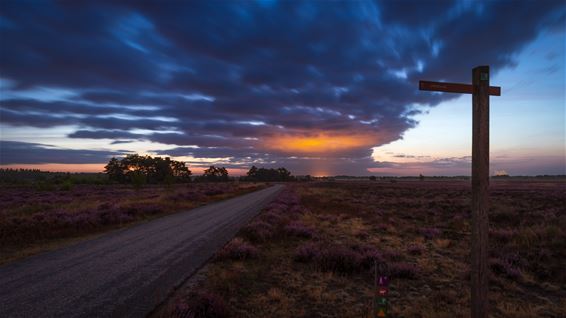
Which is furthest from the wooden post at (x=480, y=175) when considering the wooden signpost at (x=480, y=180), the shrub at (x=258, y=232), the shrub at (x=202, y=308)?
the shrub at (x=258, y=232)

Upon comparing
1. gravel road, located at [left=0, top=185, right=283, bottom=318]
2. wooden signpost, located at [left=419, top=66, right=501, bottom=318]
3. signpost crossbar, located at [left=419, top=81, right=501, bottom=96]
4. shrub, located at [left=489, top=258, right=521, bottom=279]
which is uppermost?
signpost crossbar, located at [left=419, top=81, right=501, bottom=96]

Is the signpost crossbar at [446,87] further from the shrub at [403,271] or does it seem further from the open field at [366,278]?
the shrub at [403,271]

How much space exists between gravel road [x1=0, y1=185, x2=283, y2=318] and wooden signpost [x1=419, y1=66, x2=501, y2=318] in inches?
238

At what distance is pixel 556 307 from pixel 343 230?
10.3 metres

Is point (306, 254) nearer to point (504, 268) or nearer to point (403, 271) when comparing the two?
point (403, 271)

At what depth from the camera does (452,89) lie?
17.4 feet

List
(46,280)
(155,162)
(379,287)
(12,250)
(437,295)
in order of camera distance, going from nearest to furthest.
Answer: (379,287)
(437,295)
(46,280)
(12,250)
(155,162)

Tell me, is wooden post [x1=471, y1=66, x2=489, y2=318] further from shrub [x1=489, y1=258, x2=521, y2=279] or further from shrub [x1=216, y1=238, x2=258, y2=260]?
shrub [x1=216, y1=238, x2=258, y2=260]

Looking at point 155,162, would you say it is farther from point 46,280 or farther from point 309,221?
point 46,280

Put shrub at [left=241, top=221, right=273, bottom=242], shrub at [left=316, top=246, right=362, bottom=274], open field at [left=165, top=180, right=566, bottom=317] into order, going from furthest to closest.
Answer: shrub at [left=241, top=221, right=273, bottom=242] → shrub at [left=316, top=246, right=362, bottom=274] → open field at [left=165, top=180, right=566, bottom=317]

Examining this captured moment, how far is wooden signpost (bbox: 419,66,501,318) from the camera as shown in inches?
195

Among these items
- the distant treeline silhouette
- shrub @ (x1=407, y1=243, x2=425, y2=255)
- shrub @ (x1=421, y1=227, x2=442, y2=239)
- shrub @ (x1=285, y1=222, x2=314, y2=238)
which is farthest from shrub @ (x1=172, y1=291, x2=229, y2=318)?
the distant treeline silhouette

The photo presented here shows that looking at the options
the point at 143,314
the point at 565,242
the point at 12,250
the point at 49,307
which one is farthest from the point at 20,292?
the point at 565,242

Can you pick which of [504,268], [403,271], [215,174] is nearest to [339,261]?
[403,271]
